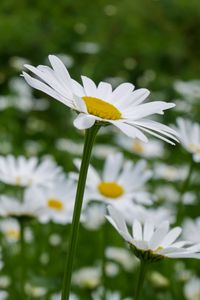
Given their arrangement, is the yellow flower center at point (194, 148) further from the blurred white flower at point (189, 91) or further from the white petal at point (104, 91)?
the blurred white flower at point (189, 91)

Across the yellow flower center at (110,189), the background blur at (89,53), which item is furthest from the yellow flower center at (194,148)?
the background blur at (89,53)

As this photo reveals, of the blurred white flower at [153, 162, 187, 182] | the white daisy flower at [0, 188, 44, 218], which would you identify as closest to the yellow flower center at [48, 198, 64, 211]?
the white daisy flower at [0, 188, 44, 218]

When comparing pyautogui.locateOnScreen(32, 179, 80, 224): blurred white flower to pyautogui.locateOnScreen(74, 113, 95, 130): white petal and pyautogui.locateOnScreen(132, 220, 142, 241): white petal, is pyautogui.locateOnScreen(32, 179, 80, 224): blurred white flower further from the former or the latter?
pyautogui.locateOnScreen(74, 113, 95, 130): white petal

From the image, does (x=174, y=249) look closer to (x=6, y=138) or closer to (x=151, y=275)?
(x=151, y=275)

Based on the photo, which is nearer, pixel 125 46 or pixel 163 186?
pixel 163 186

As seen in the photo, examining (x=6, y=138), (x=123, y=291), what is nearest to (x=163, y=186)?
(x=6, y=138)

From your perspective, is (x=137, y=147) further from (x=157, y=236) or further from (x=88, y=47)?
(x=157, y=236)
